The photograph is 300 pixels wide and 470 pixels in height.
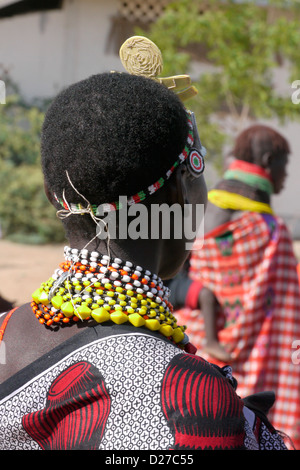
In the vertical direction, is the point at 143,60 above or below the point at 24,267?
above

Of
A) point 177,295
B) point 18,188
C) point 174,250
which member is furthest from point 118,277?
point 18,188

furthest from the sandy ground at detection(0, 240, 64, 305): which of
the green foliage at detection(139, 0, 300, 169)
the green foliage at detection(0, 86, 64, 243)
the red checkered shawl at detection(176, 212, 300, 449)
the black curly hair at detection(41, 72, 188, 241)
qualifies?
the black curly hair at detection(41, 72, 188, 241)

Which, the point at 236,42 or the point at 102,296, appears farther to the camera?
the point at 236,42

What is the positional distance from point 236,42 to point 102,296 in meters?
9.14

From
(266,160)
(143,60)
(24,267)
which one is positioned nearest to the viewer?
(143,60)

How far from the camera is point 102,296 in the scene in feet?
4.60

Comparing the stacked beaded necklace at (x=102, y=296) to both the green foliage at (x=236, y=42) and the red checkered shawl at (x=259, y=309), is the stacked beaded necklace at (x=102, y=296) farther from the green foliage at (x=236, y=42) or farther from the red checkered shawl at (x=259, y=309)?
the green foliage at (x=236, y=42)

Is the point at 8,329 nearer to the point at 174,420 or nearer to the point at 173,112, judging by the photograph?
the point at 174,420

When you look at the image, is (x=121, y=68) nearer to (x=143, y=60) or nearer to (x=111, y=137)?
(x=143, y=60)

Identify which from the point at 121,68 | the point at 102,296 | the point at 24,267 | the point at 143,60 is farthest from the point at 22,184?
the point at 102,296

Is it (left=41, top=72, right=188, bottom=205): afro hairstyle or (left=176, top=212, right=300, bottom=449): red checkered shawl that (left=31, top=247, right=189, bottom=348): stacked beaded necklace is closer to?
(left=41, top=72, right=188, bottom=205): afro hairstyle

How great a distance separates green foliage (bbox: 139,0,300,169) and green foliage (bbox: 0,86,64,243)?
128 inches

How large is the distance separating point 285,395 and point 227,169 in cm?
166

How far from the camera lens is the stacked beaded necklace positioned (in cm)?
138
